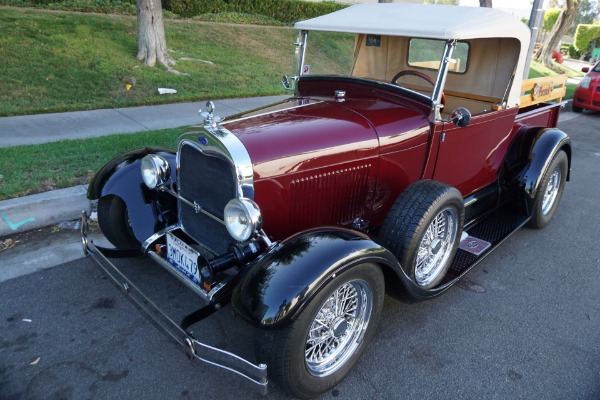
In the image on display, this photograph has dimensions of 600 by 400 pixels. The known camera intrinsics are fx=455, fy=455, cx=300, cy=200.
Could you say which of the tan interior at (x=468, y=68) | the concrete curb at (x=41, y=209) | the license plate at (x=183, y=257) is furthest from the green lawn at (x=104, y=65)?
the license plate at (x=183, y=257)

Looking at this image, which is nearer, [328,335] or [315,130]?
[328,335]

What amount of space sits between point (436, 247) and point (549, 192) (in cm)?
208

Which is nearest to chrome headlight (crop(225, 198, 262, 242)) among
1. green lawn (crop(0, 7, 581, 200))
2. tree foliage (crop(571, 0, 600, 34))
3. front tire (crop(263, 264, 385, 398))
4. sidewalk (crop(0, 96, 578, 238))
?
front tire (crop(263, 264, 385, 398))

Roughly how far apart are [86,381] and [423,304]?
220cm

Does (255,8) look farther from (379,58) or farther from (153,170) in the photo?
(153,170)

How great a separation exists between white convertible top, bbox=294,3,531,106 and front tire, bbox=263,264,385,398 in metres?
1.72

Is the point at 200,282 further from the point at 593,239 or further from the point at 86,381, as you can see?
the point at 593,239

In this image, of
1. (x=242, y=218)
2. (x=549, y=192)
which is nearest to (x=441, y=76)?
(x=242, y=218)

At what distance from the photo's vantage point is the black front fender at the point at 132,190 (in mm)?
3160

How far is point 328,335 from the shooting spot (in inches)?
96.0

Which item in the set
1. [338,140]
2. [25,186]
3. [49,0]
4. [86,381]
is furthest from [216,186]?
[49,0]

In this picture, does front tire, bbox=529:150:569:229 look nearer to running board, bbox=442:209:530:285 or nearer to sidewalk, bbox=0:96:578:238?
running board, bbox=442:209:530:285

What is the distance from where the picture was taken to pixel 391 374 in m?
2.59

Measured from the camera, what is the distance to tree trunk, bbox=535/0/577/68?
17.0 meters
